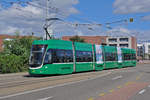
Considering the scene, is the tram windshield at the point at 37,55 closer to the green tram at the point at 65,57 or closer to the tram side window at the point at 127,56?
the green tram at the point at 65,57

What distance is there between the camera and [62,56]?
71.1ft

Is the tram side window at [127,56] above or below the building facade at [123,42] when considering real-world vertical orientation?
below

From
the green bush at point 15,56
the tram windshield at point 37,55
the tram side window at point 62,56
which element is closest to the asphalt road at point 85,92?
the tram windshield at point 37,55

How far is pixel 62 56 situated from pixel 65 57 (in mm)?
481

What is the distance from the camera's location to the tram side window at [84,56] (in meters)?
24.4

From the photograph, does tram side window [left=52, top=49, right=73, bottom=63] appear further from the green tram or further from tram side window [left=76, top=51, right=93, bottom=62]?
tram side window [left=76, top=51, right=93, bottom=62]

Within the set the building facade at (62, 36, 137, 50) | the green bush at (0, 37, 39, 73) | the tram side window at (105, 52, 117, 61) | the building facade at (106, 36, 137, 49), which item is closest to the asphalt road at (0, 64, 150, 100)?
the green bush at (0, 37, 39, 73)

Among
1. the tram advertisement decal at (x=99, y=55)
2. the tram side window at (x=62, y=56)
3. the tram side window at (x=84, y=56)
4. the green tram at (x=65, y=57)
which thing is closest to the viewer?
the green tram at (x=65, y=57)

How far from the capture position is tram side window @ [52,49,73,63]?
67.6ft

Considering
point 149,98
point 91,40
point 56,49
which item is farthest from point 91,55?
point 91,40

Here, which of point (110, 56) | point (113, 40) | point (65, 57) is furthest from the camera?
point (113, 40)

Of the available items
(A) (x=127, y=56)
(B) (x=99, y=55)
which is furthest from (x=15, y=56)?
(A) (x=127, y=56)

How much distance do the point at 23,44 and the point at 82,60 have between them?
12.0 m

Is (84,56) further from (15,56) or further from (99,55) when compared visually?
(15,56)
